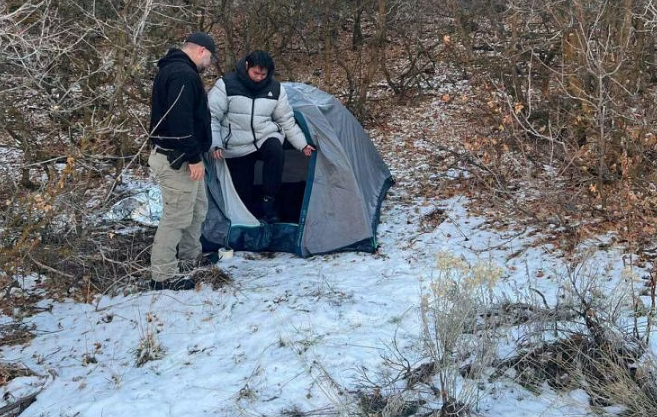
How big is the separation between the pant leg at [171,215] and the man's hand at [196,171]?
43 millimetres

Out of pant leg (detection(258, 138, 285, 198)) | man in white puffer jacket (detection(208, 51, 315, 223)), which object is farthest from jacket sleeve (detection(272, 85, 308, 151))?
pant leg (detection(258, 138, 285, 198))

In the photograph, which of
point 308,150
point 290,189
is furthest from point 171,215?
point 290,189

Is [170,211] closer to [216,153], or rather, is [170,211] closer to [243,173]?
[216,153]

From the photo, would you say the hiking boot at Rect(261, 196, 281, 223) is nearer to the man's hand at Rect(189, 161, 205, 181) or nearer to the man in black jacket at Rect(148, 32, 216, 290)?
the man in black jacket at Rect(148, 32, 216, 290)

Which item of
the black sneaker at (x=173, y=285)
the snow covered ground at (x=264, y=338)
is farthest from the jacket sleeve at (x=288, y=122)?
the black sneaker at (x=173, y=285)

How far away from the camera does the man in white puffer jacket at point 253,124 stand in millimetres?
4867

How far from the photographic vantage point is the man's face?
480cm

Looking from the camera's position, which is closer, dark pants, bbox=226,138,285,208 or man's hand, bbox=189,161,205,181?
man's hand, bbox=189,161,205,181

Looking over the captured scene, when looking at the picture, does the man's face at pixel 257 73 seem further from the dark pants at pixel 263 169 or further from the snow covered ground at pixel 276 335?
the snow covered ground at pixel 276 335

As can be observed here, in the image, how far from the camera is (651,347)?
10.2ft

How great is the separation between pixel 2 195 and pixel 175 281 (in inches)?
88.0

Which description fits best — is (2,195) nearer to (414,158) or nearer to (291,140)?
(291,140)

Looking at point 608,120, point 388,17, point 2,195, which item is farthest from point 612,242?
point 388,17

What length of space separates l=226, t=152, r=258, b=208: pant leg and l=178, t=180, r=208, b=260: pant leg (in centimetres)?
67
